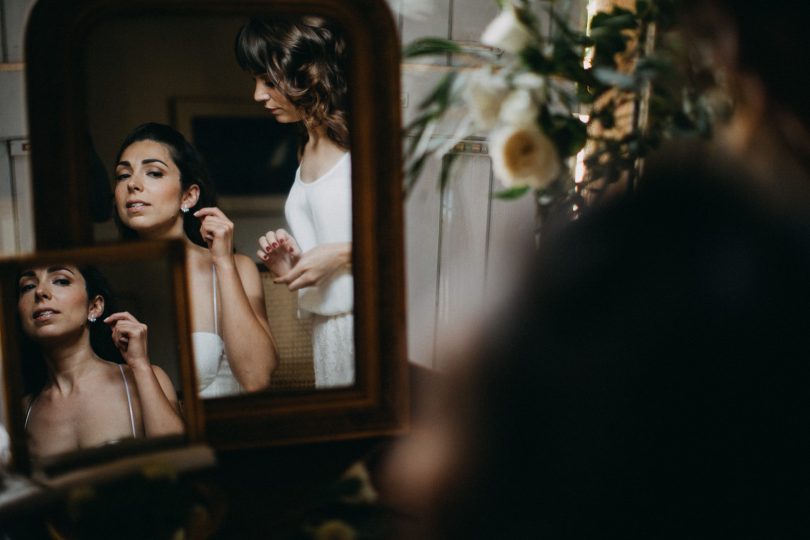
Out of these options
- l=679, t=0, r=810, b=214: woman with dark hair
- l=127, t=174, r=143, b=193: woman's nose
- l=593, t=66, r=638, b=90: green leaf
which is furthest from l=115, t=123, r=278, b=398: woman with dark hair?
l=679, t=0, r=810, b=214: woman with dark hair

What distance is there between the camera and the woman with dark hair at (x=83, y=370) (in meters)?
0.54

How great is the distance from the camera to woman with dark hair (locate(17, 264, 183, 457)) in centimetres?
54

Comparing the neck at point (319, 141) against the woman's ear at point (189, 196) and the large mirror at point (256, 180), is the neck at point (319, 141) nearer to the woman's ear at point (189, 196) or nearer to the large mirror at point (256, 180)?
Answer: the large mirror at point (256, 180)

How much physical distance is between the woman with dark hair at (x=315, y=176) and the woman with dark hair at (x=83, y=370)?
0.17 m

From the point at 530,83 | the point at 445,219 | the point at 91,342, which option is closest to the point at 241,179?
the point at 91,342

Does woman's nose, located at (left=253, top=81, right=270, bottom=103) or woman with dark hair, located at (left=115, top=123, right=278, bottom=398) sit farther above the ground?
woman's nose, located at (left=253, top=81, right=270, bottom=103)

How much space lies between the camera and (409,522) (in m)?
0.53

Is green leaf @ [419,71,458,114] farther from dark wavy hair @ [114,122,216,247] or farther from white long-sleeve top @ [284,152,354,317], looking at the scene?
dark wavy hair @ [114,122,216,247]

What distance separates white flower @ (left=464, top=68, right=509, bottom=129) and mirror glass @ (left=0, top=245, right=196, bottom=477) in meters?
0.36

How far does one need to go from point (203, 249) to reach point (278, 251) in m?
0.08

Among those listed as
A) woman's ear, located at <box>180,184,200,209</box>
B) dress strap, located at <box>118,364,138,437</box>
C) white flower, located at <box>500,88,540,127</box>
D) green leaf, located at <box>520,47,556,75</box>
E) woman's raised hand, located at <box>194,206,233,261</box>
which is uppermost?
green leaf, located at <box>520,47,556,75</box>

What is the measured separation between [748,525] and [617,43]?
55cm

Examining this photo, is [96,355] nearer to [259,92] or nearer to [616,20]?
[259,92]

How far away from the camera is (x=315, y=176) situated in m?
0.63
